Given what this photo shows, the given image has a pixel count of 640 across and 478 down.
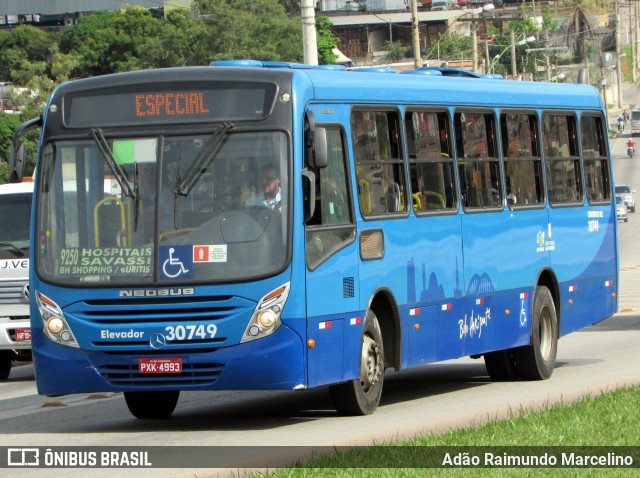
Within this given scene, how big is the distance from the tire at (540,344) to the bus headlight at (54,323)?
586 centimetres

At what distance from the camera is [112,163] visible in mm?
12219

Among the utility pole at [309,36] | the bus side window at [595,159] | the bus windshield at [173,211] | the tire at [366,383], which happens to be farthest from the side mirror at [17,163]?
the utility pole at [309,36]

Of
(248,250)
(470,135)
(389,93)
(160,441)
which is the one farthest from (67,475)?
(470,135)

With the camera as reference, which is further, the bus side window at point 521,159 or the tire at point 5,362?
the tire at point 5,362

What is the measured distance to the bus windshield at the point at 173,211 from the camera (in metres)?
11.8

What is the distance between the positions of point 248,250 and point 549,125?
6.30 metres

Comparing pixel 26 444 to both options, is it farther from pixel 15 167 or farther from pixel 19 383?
pixel 19 383

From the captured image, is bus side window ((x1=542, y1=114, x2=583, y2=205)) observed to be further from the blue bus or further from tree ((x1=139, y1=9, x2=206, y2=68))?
tree ((x1=139, y1=9, x2=206, y2=68))

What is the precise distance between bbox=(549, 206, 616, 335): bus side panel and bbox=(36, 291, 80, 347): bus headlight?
6489 mm

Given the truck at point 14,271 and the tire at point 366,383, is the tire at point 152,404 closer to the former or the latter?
the tire at point 366,383

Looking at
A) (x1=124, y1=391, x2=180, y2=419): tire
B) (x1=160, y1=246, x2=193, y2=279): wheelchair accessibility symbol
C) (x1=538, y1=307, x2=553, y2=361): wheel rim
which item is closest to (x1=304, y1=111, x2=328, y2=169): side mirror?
(x1=160, y1=246, x2=193, y2=279): wheelchair accessibility symbol

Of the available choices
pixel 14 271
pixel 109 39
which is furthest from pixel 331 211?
pixel 109 39

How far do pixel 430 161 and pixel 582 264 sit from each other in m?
4.04

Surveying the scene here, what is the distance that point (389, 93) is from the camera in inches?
539
